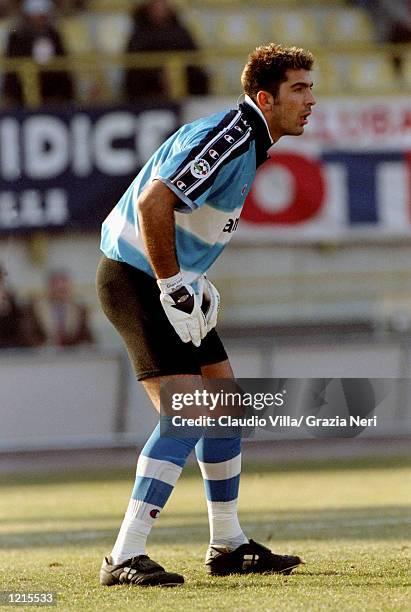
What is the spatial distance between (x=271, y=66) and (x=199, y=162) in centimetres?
58

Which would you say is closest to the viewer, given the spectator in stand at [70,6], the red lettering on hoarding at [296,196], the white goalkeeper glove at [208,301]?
the white goalkeeper glove at [208,301]

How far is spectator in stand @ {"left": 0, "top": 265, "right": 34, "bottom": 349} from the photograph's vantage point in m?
13.5

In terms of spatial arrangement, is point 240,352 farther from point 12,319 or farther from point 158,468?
point 158,468

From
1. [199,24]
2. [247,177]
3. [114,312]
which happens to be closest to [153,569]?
[114,312]

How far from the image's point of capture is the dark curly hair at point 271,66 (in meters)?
5.31

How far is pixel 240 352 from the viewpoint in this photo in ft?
41.8

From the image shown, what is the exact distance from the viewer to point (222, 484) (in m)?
5.61

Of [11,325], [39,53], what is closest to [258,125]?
[11,325]

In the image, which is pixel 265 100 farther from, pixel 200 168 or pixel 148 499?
pixel 148 499

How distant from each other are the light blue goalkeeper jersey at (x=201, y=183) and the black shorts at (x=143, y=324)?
0.07 meters

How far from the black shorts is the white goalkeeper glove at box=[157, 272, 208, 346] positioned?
0.10m

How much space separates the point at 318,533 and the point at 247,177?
248 cm

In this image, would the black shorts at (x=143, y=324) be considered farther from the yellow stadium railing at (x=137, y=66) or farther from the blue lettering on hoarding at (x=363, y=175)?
the blue lettering on hoarding at (x=363, y=175)

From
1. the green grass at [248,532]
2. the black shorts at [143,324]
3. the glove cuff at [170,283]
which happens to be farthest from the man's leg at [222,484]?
the glove cuff at [170,283]
